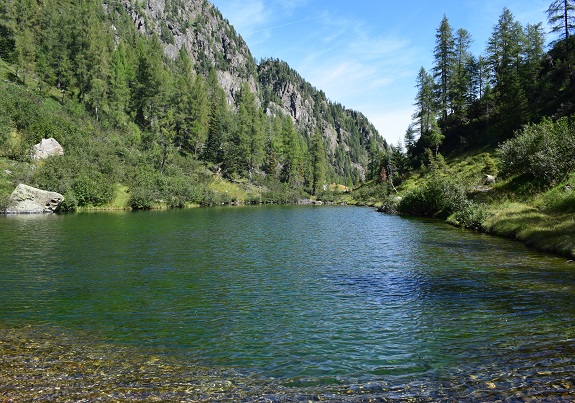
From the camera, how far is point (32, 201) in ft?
204

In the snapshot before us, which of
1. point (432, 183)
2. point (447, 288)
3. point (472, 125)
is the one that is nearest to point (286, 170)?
point (472, 125)

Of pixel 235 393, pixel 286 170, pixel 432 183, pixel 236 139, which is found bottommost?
pixel 235 393

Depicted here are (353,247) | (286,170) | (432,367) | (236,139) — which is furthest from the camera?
(286,170)

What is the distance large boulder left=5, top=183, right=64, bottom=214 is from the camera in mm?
59875

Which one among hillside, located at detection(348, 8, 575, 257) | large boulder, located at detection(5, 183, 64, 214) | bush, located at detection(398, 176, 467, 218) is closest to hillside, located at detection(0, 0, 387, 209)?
large boulder, located at detection(5, 183, 64, 214)

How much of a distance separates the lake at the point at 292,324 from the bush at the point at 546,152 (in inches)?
707

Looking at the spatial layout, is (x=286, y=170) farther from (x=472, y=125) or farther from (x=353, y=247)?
(x=353, y=247)

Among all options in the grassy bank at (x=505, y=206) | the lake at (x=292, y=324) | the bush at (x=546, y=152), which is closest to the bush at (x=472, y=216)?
the grassy bank at (x=505, y=206)

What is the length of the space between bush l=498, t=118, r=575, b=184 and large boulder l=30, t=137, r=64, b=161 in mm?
84807

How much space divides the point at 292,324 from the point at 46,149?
82.5 meters

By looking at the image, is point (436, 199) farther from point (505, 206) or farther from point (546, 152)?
point (546, 152)

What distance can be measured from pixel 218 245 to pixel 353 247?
12209 millimetres

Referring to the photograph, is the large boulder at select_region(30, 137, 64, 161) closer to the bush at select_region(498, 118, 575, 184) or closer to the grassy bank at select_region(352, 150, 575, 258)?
the grassy bank at select_region(352, 150, 575, 258)

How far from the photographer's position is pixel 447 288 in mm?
18578
